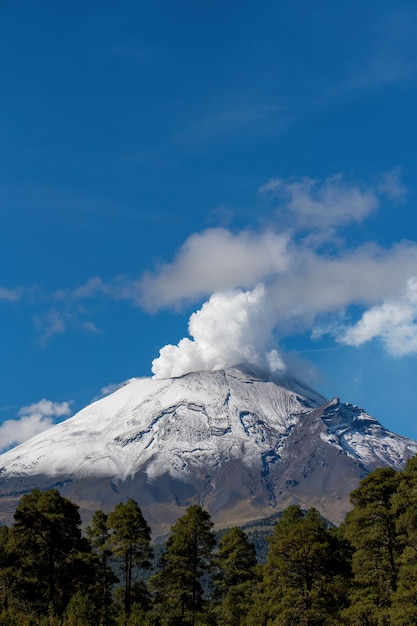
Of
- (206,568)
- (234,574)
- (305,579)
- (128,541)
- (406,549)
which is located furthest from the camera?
(234,574)

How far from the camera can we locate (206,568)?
7488 cm

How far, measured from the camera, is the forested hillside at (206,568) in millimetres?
57750

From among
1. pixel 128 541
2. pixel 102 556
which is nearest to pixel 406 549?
pixel 128 541

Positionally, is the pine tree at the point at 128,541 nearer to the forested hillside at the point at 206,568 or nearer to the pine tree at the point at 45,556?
the forested hillside at the point at 206,568

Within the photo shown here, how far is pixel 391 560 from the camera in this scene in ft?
195

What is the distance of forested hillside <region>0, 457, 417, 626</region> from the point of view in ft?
189

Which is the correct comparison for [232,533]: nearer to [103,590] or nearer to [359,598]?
[103,590]

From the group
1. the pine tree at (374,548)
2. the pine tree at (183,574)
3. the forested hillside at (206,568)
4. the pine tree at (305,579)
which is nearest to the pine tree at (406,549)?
the forested hillside at (206,568)

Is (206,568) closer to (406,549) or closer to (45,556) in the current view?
(45,556)

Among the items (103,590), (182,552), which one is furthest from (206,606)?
(103,590)

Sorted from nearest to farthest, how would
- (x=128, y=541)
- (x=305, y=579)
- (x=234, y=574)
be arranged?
(x=305, y=579), (x=128, y=541), (x=234, y=574)

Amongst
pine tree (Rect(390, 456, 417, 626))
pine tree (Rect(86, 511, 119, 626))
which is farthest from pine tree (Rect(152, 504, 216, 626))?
pine tree (Rect(390, 456, 417, 626))

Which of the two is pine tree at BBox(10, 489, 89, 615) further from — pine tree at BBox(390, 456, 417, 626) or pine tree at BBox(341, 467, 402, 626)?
pine tree at BBox(390, 456, 417, 626)

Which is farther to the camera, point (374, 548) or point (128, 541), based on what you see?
point (128, 541)
